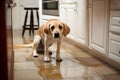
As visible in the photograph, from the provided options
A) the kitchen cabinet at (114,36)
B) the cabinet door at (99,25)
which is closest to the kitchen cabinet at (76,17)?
the cabinet door at (99,25)

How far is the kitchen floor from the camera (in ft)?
6.92

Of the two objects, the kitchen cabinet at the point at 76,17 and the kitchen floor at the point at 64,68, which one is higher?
the kitchen cabinet at the point at 76,17

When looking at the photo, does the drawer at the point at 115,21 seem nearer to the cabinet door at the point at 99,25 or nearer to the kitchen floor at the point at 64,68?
the cabinet door at the point at 99,25

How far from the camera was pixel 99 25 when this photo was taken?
2602 mm

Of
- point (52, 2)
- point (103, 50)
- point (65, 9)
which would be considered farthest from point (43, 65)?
point (52, 2)

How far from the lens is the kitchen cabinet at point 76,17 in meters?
Answer: 3.19

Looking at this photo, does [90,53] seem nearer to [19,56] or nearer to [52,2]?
[19,56]

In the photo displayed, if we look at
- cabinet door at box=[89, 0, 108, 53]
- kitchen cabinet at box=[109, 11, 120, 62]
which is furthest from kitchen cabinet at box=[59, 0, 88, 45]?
kitchen cabinet at box=[109, 11, 120, 62]

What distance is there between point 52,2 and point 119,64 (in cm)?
274

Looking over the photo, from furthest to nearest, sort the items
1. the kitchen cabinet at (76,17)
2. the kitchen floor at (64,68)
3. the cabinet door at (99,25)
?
1. the kitchen cabinet at (76,17)
2. the cabinet door at (99,25)
3. the kitchen floor at (64,68)

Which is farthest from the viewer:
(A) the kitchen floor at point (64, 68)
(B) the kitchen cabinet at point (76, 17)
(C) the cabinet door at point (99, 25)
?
(B) the kitchen cabinet at point (76, 17)

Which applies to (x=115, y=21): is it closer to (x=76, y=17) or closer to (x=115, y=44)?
(x=115, y=44)

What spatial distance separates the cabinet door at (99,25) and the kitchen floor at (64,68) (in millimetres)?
207

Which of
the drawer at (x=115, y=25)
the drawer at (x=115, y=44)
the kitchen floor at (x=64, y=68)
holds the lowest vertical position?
the kitchen floor at (x=64, y=68)
